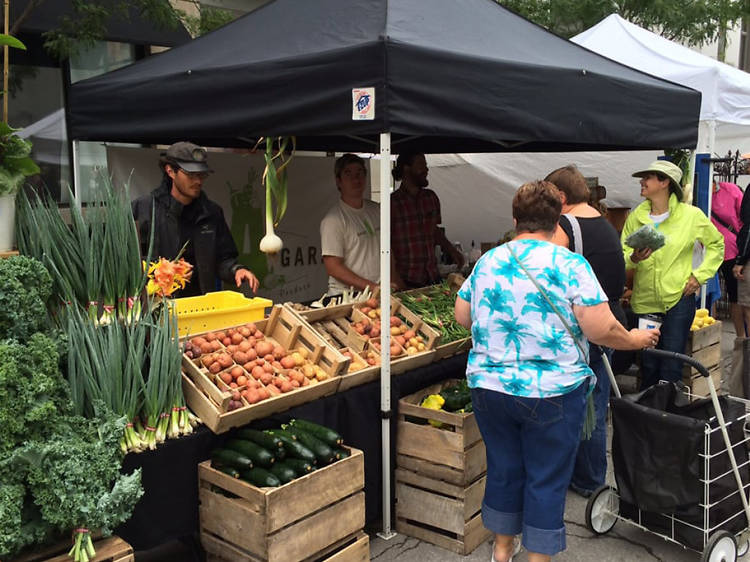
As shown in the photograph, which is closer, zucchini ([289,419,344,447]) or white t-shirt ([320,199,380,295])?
zucchini ([289,419,344,447])

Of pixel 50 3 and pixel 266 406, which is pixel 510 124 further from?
pixel 50 3

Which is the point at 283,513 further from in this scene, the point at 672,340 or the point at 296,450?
the point at 672,340

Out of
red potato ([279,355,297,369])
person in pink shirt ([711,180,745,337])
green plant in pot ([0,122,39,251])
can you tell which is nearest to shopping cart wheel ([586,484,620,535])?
red potato ([279,355,297,369])

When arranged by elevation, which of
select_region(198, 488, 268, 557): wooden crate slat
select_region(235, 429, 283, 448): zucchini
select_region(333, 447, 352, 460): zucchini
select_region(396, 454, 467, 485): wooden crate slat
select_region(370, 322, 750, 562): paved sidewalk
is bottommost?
select_region(370, 322, 750, 562): paved sidewalk

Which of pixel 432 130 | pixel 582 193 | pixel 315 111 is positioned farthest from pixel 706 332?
pixel 315 111

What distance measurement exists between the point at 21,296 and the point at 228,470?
3.69 ft

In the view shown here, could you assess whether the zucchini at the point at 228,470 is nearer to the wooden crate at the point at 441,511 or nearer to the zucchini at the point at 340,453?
the zucchini at the point at 340,453

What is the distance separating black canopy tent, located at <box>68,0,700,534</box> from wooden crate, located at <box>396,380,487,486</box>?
143 millimetres

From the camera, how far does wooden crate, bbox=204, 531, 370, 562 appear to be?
305cm

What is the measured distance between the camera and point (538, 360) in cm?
289

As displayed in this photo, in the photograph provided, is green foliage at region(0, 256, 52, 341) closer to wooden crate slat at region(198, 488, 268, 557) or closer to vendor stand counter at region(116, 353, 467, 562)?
vendor stand counter at region(116, 353, 467, 562)

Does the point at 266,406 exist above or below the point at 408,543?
Result: above

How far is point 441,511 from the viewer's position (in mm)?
3783

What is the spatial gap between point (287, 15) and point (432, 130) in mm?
1490
